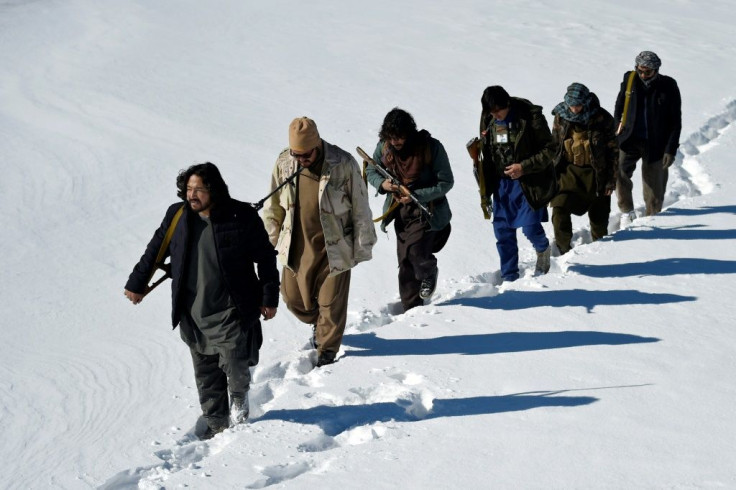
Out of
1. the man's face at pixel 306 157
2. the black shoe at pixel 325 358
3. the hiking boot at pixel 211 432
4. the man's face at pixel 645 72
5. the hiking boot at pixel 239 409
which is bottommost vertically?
the hiking boot at pixel 211 432

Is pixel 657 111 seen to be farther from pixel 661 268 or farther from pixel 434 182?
pixel 434 182

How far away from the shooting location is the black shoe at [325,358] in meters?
6.09

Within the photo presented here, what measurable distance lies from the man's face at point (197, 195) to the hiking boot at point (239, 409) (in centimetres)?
112

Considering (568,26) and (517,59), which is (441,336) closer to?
(517,59)

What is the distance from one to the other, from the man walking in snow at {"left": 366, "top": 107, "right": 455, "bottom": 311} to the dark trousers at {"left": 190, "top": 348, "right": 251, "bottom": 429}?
1834 millimetres

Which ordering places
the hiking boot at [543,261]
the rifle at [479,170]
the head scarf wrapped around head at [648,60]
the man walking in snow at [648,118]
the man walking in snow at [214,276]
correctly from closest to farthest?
the man walking in snow at [214,276] < the rifle at [479,170] < the hiking boot at [543,261] < the head scarf wrapped around head at [648,60] < the man walking in snow at [648,118]

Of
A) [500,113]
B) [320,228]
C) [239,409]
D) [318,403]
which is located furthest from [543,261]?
[239,409]

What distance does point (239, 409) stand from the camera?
5.29 meters

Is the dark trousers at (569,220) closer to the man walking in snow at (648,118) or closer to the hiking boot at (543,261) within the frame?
the hiking boot at (543,261)

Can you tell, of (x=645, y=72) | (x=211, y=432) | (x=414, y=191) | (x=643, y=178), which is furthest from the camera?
(x=643, y=178)

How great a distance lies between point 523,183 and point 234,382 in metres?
2.78

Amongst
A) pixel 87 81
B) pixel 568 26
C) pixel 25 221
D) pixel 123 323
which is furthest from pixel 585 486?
pixel 568 26

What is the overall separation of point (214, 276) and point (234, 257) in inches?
6.0

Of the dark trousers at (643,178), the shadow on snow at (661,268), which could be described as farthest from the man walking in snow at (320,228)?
the dark trousers at (643,178)
